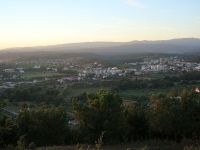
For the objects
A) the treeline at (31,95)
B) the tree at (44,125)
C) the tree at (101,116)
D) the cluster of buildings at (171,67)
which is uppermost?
the tree at (101,116)

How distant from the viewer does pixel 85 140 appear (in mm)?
18578

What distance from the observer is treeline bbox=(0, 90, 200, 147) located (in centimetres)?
1853

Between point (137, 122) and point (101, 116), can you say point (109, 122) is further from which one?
point (137, 122)

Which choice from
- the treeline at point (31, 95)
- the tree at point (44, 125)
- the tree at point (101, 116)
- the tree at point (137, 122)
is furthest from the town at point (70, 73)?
the tree at point (101, 116)

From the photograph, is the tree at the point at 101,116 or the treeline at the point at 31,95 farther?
the treeline at the point at 31,95

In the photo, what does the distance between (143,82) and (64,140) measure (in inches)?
1655

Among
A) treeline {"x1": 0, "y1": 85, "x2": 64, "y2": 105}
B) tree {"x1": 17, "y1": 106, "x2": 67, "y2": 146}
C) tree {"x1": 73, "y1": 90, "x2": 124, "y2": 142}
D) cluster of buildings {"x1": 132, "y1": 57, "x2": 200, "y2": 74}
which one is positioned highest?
tree {"x1": 73, "y1": 90, "x2": 124, "y2": 142}

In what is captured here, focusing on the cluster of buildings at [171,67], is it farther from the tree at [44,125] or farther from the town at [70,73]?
the tree at [44,125]

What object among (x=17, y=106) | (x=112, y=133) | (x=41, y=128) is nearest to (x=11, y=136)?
(x=41, y=128)

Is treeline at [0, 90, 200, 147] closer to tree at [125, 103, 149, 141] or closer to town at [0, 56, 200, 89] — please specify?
tree at [125, 103, 149, 141]

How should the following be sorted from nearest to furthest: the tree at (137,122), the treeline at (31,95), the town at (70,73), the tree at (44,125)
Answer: the tree at (44,125) < the tree at (137,122) < the treeline at (31,95) < the town at (70,73)

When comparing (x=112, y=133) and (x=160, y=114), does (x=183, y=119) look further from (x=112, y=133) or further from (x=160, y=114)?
(x=112, y=133)

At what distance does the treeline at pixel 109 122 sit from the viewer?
1853 centimetres

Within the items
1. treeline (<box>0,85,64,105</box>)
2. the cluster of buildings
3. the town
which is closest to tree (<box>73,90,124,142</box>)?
treeline (<box>0,85,64,105</box>)
